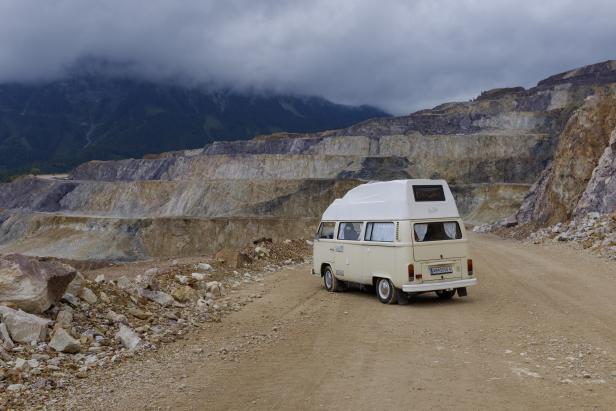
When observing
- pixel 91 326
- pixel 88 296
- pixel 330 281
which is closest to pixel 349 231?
pixel 330 281

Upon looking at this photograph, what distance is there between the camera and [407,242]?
41.2ft

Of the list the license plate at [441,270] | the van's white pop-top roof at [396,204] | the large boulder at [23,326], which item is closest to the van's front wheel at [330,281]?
the van's white pop-top roof at [396,204]

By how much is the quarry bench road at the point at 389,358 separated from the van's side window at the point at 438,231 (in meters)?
1.53

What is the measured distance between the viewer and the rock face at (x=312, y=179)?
41.4m

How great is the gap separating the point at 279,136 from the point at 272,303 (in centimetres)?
12296

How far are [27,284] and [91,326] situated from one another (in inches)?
51.0

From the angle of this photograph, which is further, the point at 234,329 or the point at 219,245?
the point at 219,245

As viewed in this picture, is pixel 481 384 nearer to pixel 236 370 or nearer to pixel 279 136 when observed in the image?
pixel 236 370

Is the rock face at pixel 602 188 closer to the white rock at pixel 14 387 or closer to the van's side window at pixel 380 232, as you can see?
the van's side window at pixel 380 232

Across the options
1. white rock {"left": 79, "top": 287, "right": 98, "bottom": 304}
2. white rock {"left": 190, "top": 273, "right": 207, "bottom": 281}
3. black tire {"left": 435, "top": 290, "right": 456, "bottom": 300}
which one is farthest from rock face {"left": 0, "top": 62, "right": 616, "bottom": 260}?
white rock {"left": 79, "top": 287, "right": 98, "bottom": 304}

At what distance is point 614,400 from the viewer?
6539mm

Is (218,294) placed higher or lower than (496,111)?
lower

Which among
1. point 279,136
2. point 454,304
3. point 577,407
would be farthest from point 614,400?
point 279,136

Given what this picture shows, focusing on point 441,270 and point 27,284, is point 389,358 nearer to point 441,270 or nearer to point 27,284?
point 441,270
